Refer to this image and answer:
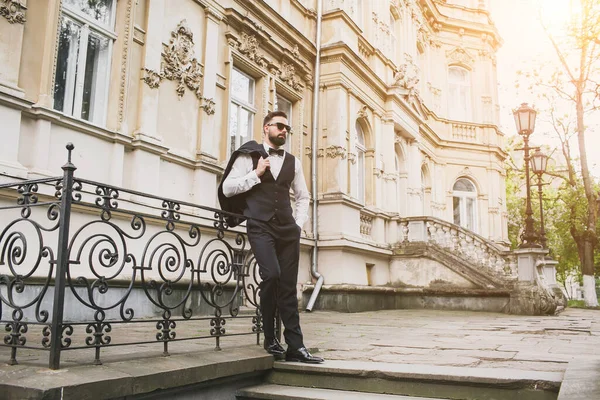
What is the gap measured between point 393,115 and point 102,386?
48.3ft

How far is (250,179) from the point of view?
4574 mm

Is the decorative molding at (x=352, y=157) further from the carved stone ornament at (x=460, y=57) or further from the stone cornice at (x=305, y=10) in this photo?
the carved stone ornament at (x=460, y=57)

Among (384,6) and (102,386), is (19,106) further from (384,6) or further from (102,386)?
(384,6)

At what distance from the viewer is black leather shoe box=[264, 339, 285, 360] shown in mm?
4680

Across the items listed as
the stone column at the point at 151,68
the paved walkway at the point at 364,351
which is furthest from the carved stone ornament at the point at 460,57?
the stone column at the point at 151,68

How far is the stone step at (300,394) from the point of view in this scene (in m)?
3.96

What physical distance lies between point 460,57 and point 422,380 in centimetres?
2246

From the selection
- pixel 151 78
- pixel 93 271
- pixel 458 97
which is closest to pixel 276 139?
pixel 93 271

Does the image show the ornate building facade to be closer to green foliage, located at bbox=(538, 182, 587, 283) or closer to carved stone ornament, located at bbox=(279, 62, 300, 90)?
carved stone ornament, located at bbox=(279, 62, 300, 90)

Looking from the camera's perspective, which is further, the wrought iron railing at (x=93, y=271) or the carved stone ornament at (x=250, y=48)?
the carved stone ornament at (x=250, y=48)

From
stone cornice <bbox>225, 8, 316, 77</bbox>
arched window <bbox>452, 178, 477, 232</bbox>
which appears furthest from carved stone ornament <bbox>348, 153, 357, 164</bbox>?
arched window <bbox>452, 178, 477, 232</bbox>

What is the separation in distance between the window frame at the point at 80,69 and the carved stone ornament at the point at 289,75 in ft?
17.3

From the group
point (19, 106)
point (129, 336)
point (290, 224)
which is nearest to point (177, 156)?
point (19, 106)

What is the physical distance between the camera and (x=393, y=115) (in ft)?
55.0
